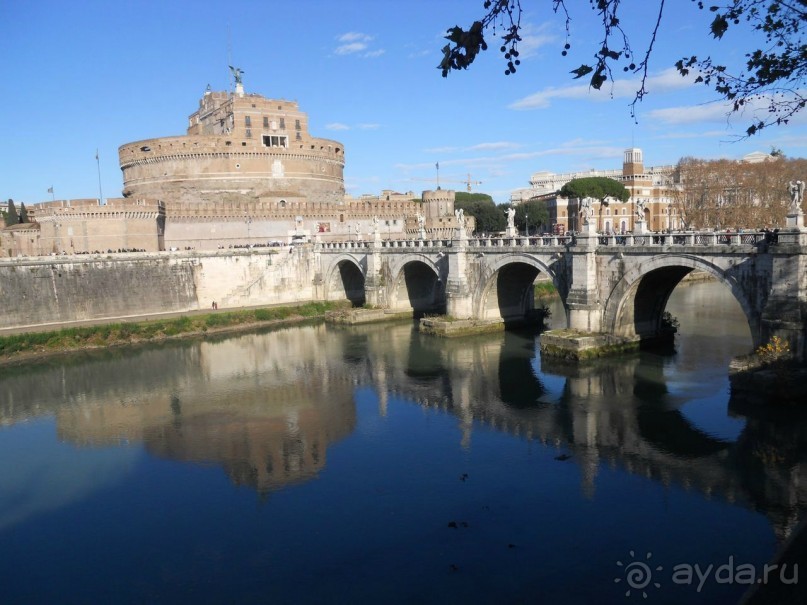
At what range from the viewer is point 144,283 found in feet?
133

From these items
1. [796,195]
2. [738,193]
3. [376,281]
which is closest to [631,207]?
[738,193]

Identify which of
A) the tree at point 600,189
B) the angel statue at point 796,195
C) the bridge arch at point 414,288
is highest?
the tree at point 600,189

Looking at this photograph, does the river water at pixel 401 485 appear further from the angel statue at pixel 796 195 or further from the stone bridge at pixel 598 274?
the angel statue at pixel 796 195

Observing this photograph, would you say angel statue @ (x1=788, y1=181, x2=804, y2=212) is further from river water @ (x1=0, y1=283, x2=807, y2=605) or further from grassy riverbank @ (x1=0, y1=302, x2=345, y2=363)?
grassy riverbank @ (x1=0, y1=302, x2=345, y2=363)

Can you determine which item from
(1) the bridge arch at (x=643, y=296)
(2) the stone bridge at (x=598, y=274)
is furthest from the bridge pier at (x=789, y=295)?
(1) the bridge arch at (x=643, y=296)

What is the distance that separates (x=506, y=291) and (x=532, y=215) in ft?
137

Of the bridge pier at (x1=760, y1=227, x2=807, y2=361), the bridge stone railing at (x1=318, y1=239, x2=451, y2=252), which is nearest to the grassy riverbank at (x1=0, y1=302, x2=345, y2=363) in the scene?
the bridge stone railing at (x1=318, y1=239, x2=451, y2=252)

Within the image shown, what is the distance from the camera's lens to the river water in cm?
1165

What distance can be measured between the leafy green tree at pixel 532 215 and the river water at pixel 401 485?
48.3 metres

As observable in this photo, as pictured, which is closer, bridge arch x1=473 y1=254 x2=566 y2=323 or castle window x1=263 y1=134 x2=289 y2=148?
bridge arch x1=473 y1=254 x2=566 y2=323

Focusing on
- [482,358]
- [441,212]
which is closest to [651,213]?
[441,212]

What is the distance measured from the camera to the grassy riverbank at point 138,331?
32.1 meters

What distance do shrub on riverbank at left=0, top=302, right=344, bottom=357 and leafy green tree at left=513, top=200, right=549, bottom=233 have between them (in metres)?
39.6

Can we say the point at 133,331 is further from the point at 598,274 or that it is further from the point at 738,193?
the point at 738,193
